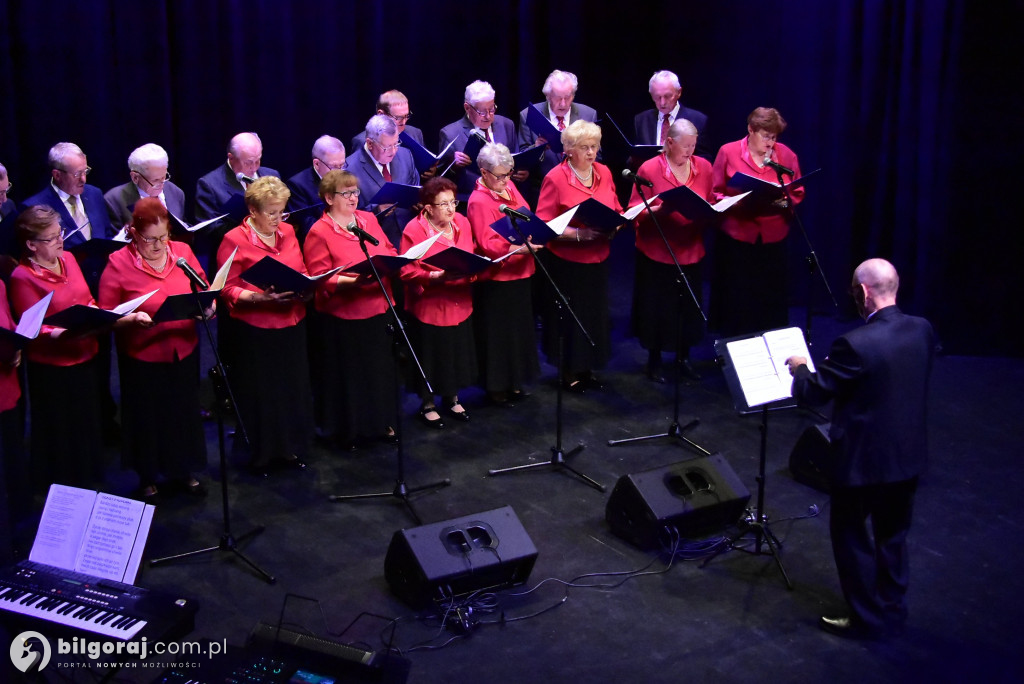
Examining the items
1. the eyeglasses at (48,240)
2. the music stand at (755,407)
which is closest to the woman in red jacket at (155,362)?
the eyeglasses at (48,240)

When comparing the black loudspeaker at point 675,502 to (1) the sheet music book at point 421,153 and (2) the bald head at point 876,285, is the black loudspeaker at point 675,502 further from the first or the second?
(1) the sheet music book at point 421,153

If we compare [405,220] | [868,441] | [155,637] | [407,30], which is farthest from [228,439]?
[407,30]

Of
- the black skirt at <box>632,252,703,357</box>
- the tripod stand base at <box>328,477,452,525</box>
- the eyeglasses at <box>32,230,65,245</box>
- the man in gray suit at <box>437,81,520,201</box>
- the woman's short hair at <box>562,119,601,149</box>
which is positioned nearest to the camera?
the eyeglasses at <box>32,230,65,245</box>

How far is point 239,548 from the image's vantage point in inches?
194

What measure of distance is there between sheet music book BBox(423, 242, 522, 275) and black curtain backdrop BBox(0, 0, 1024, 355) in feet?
10.8

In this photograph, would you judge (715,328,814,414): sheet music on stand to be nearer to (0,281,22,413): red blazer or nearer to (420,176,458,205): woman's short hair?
(420,176,458,205): woman's short hair

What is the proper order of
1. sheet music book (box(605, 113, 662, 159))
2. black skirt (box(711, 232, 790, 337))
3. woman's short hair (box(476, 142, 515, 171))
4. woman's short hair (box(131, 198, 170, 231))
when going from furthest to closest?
black skirt (box(711, 232, 790, 337))
sheet music book (box(605, 113, 662, 159))
woman's short hair (box(476, 142, 515, 171))
woman's short hair (box(131, 198, 170, 231))

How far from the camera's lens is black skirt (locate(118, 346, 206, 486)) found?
5070 mm

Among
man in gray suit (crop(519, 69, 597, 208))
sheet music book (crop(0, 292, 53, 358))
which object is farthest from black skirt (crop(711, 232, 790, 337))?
sheet music book (crop(0, 292, 53, 358))

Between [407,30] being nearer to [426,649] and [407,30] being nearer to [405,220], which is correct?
[405,220]

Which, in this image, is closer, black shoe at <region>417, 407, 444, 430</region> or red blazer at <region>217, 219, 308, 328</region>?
red blazer at <region>217, 219, 308, 328</region>

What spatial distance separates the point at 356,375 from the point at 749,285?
2.63 meters

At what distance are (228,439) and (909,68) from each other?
5320mm

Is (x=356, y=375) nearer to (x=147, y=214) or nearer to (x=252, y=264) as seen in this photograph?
(x=252, y=264)
